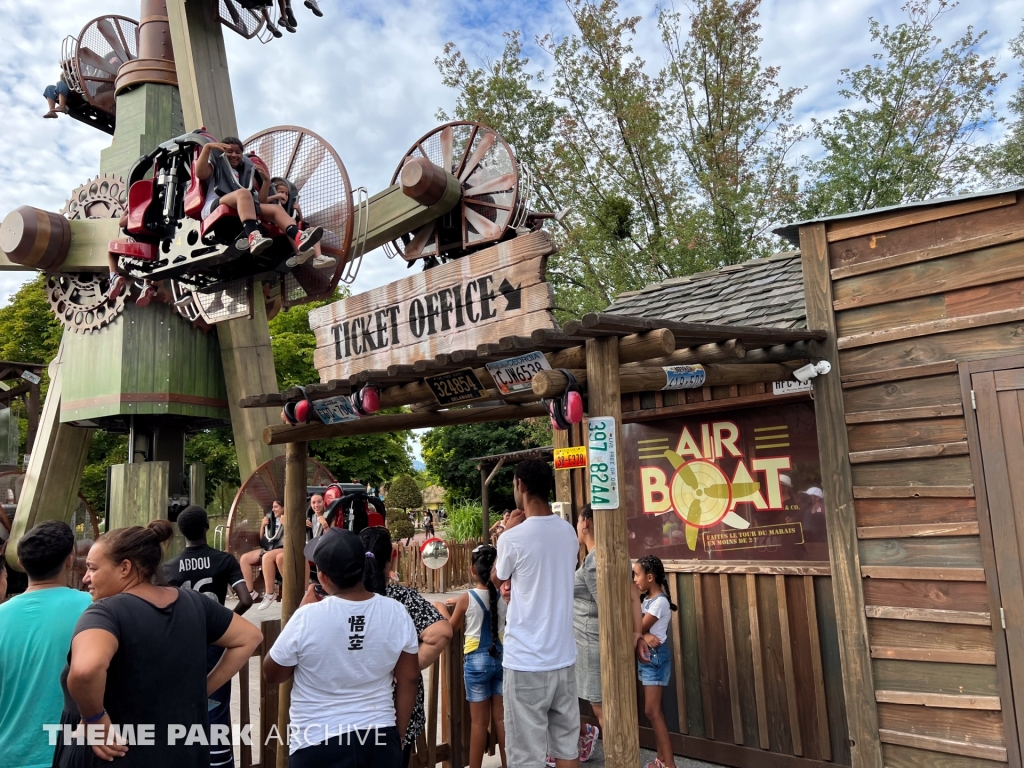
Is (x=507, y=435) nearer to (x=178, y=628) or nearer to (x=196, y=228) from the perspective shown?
(x=196, y=228)

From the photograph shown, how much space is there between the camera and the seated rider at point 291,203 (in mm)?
7250

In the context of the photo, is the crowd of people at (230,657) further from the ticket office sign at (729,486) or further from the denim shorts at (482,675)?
the ticket office sign at (729,486)

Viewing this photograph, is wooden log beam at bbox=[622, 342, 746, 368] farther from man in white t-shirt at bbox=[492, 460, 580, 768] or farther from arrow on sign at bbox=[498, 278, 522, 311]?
man in white t-shirt at bbox=[492, 460, 580, 768]

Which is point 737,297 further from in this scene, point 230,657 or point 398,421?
point 230,657

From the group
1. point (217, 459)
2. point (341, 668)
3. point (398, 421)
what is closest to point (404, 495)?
point (217, 459)

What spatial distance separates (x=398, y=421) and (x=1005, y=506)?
13.6 ft

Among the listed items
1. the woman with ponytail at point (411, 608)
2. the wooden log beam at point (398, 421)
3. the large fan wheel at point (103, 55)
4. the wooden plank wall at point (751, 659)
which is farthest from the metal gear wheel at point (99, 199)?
the woman with ponytail at point (411, 608)

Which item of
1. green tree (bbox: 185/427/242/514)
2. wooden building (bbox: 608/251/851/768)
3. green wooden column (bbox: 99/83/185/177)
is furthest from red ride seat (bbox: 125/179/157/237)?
green tree (bbox: 185/427/242/514)

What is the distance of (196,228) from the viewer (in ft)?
24.8

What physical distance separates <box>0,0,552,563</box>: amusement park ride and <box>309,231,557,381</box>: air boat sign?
1.10 m

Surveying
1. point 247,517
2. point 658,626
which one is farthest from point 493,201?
point 247,517

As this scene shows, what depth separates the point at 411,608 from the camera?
377cm

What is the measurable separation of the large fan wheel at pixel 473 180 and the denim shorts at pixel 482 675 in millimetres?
3319

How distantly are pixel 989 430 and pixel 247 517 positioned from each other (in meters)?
6.92
